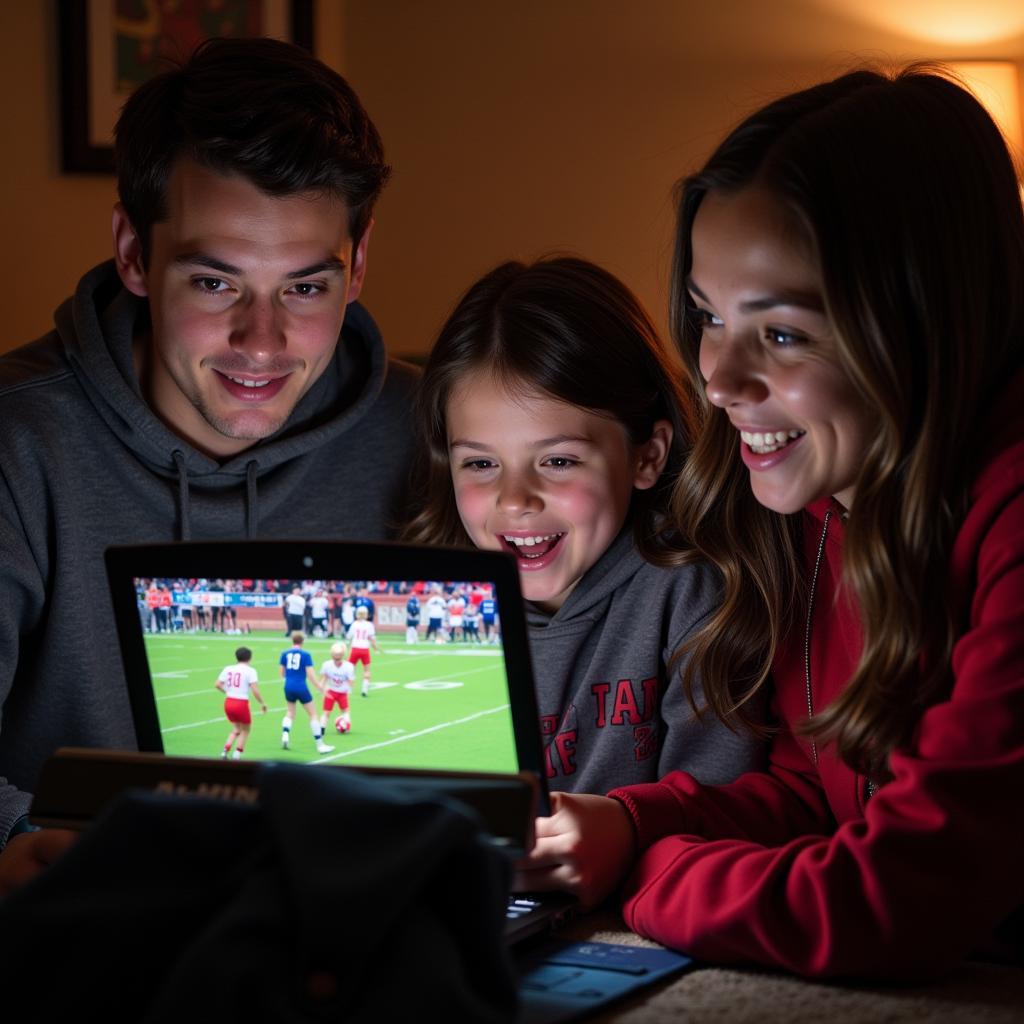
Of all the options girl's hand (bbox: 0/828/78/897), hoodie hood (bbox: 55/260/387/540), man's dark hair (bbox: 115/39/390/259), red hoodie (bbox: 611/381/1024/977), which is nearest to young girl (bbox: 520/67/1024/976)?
red hoodie (bbox: 611/381/1024/977)

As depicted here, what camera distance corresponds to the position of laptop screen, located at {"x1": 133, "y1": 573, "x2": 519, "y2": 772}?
0.95 metres

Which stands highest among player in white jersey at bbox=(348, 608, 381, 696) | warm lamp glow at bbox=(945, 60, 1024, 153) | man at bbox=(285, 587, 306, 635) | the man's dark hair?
warm lamp glow at bbox=(945, 60, 1024, 153)

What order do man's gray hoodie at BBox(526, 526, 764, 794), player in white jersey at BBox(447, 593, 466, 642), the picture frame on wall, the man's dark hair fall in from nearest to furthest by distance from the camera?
player in white jersey at BBox(447, 593, 466, 642), man's gray hoodie at BBox(526, 526, 764, 794), the man's dark hair, the picture frame on wall

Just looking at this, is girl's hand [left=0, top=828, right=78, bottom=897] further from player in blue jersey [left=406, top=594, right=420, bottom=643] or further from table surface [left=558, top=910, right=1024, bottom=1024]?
table surface [left=558, top=910, right=1024, bottom=1024]

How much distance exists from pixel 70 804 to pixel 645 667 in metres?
0.61

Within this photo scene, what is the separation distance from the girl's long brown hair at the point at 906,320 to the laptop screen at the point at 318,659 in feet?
0.90

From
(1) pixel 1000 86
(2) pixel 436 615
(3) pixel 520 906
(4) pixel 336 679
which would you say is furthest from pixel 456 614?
(1) pixel 1000 86

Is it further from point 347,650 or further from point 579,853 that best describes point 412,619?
point 579,853

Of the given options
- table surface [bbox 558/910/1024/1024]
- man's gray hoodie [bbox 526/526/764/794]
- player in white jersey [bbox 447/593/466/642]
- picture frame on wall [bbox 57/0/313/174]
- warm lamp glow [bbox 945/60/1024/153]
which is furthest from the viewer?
warm lamp glow [bbox 945/60/1024/153]

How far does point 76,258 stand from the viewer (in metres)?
2.63

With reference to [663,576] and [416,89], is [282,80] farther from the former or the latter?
[416,89]

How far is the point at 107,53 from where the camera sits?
8.52 ft

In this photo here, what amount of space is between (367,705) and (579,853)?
195 mm

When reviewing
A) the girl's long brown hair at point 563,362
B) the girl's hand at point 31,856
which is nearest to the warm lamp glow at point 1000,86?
the girl's long brown hair at point 563,362
